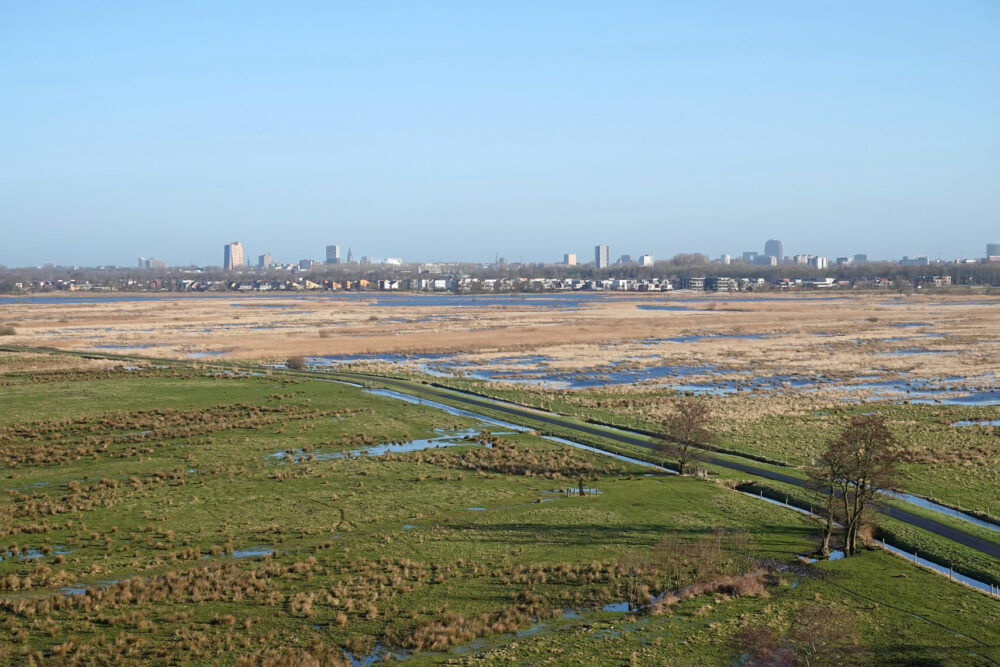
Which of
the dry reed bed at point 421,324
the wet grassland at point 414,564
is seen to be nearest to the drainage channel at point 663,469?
the wet grassland at point 414,564

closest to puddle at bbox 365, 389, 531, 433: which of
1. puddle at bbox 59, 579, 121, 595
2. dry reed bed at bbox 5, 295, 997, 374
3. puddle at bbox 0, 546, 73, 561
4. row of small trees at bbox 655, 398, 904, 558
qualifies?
row of small trees at bbox 655, 398, 904, 558

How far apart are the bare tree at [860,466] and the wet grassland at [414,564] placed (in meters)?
1.67

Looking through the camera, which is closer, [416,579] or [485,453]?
[416,579]

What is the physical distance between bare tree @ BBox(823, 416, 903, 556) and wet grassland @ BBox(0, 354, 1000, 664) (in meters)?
1.67

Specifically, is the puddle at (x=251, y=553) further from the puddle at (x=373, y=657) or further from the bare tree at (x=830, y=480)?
the bare tree at (x=830, y=480)

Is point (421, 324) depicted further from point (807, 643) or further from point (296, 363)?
point (807, 643)

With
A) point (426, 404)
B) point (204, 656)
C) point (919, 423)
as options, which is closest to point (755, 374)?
point (919, 423)

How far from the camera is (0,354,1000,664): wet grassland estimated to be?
20.3 meters

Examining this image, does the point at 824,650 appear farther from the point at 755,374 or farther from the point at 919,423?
the point at 755,374

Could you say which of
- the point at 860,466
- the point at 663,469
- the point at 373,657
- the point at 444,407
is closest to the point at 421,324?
the point at 444,407

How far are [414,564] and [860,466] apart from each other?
14.8m

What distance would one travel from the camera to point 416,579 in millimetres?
24406

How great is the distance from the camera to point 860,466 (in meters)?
26.5

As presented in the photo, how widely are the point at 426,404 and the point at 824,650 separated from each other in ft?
132
